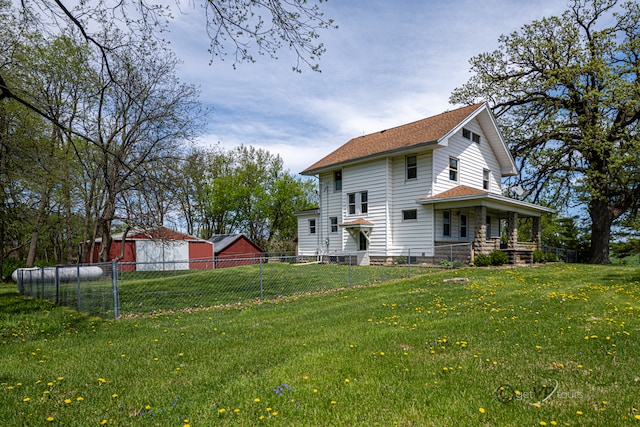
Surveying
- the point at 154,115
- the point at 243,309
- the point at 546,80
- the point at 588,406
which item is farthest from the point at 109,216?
the point at 546,80

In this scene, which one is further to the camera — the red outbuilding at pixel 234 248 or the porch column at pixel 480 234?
the red outbuilding at pixel 234 248

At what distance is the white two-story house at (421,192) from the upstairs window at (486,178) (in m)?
0.06

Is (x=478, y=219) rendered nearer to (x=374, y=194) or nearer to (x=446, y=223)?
(x=446, y=223)

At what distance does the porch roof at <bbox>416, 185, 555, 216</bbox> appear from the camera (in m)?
17.9

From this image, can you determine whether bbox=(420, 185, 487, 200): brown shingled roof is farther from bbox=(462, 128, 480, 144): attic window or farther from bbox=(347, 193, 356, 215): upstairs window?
bbox=(347, 193, 356, 215): upstairs window

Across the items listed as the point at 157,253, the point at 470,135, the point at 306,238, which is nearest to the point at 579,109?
the point at 470,135

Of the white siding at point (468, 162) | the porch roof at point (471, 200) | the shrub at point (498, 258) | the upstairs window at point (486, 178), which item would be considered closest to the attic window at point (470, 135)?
the white siding at point (468, 162)

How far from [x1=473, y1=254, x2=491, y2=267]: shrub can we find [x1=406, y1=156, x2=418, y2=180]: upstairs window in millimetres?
5745

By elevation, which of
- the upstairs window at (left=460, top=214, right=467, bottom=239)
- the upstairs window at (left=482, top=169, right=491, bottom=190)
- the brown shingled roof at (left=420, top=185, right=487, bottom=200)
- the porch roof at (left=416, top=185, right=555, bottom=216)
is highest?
the upstairs window at (left=482, top=169, right=491, bottom=190)

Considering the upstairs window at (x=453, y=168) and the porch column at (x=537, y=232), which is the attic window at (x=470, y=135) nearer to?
the upstairs window at (x=453, y=168)

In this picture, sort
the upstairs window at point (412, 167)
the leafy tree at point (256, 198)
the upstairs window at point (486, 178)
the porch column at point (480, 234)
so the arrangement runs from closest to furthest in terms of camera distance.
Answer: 1. the porch column at point (480, 234)
2. the upstairs window at point (412, 167)
3. the upstairs window at point (486, 178)
4. the leafy tree at point (256, 198)

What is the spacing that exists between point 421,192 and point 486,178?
22.7 feet

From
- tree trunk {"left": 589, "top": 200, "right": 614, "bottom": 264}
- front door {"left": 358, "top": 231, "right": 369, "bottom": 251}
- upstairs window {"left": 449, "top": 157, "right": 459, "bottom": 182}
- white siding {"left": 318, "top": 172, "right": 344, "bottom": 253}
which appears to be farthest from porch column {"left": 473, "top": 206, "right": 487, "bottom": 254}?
tree trunk {"left": 589, "top": 200, "right": 614, "bottom": 264}

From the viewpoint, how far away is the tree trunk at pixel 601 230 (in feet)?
73.0
